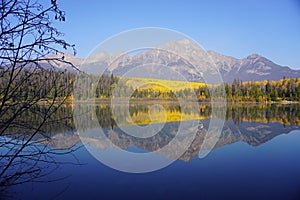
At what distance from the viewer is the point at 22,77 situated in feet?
6.91

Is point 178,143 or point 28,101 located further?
Answer: point 178,143

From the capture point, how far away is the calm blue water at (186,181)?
3967mm

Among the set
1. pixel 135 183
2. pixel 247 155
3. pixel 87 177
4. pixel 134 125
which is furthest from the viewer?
pixel 134 125

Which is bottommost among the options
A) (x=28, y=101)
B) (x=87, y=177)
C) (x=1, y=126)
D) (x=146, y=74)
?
(x=87, y=177)

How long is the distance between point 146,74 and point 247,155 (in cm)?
426

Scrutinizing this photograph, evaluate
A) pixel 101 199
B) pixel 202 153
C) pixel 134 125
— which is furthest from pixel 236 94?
pixel 101 199

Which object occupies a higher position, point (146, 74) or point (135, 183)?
point (146, 74)

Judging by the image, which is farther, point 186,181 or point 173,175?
point 173,175

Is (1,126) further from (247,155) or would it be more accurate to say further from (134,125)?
(134,125)

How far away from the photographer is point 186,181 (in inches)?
183

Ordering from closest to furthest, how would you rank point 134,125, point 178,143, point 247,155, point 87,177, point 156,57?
point 87,177 → point 247,155 → point 178,143 → point 156,57 → point 134,125

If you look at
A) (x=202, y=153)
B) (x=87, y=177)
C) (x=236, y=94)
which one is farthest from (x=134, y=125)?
(x=236, y=94)

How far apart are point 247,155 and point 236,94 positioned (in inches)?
2142

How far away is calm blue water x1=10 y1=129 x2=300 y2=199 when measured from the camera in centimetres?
397
